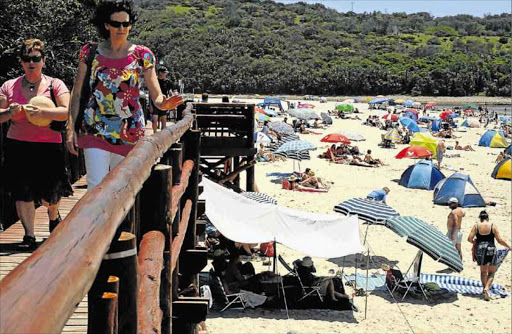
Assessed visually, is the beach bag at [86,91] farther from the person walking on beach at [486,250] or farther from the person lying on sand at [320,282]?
the person walking on beach at [486,250]

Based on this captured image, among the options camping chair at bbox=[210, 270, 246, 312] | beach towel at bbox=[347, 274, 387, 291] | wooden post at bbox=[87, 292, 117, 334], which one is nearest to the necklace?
wooden post at bbox=[87, 292, 117, 334]

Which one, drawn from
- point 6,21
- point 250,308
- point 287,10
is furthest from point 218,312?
point 287,10

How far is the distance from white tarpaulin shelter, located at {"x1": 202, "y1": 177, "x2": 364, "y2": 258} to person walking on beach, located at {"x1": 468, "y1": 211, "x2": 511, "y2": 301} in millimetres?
2374

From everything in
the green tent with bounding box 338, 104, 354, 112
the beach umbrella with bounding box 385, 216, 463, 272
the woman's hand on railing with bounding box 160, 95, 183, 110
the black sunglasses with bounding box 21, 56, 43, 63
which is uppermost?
the black sunglasses with bounding box 21, 56, 43, 63

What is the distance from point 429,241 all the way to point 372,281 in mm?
1488

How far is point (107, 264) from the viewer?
148 centimetres

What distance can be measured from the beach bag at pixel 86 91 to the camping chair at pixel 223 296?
6.70m

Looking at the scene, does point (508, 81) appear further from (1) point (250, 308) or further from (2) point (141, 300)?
(2) point (141, 300)

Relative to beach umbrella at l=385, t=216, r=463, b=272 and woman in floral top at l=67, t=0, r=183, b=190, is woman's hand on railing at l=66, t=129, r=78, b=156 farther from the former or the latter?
beach umbrella at l=385, t=216, r=463, b=272

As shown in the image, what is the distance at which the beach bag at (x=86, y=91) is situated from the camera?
367 cm

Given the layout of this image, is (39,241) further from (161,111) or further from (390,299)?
(390,299)

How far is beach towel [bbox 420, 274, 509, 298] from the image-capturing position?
11.2 meters

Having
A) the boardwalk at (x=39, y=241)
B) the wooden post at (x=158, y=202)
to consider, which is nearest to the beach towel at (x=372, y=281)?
the boardwalk at (x=39, y=241)

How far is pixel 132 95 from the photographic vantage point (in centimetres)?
371
